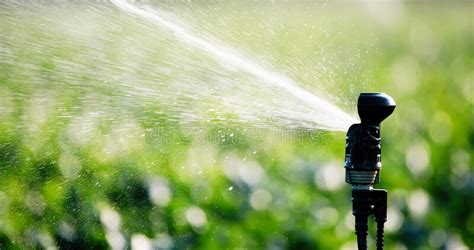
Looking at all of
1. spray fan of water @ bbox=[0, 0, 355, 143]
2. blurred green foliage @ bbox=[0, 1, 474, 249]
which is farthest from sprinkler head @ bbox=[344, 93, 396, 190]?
spray fan of water @ bbox=[0, 0, 355, 143]

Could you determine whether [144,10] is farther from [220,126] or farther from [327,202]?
[327,202]

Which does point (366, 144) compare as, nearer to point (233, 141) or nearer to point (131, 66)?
point (233, 141)

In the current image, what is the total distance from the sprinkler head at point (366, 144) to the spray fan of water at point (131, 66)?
2106 millimetres

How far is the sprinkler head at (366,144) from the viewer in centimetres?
241

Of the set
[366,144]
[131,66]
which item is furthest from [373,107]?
[131,66]

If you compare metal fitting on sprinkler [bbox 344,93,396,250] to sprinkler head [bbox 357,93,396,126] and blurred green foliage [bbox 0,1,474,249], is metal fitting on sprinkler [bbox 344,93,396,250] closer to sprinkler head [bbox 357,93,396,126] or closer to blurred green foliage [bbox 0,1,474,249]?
sprinkler head [bbox 357,93,396,126]

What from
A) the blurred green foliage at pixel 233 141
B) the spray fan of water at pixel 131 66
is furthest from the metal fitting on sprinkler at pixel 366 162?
the spray fan of water at pixel 131 66

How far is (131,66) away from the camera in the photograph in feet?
17.4

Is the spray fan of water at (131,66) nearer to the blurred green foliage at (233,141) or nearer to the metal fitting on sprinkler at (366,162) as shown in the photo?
the blurred green foliage at (233,141)

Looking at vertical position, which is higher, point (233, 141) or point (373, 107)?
point (373, 107)

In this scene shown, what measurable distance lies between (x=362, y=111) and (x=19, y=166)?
127 inches

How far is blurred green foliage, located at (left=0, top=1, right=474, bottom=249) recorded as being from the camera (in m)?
4.61

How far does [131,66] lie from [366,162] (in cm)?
306

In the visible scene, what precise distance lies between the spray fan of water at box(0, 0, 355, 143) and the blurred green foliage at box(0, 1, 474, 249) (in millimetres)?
17
